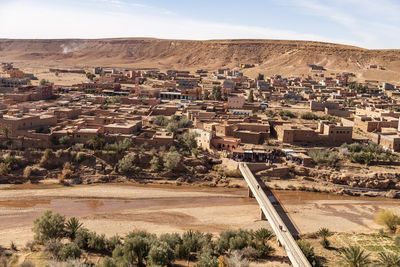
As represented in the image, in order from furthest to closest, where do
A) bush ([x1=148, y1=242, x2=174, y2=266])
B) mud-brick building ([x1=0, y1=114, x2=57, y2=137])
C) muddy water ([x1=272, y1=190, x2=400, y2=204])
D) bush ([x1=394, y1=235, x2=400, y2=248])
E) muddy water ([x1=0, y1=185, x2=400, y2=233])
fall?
1. mud-brick building ([x1=0, y1=114, x2=57, y2=137])
2. muddy water ([x1=272, y1=190, x2=400, y2=204])
3. muddy water ([x1=0, y1=185, x2=400, y2=233])
4. bush ([x1=394, y1=235, x2=400, y2=248])
5. bush ([x1=148, y1=242, x2=174, y2=266])

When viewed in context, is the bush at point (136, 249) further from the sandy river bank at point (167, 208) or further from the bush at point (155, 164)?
the bush at point (155, 164)

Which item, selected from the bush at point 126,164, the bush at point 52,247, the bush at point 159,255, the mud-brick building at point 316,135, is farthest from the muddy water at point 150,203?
the bush at point 159,255

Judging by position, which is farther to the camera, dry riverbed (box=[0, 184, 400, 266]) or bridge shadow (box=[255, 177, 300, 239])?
dry riverbed (box=[0, 184, 400, 266])

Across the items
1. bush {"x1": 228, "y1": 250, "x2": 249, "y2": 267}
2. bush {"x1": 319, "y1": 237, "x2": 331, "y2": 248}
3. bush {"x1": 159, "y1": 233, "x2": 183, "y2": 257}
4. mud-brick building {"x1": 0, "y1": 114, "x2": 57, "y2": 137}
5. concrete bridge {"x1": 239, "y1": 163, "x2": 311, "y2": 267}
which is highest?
mud-brick building {"x1": 0, "y1": 114, "x2": 57, "y2": 137}

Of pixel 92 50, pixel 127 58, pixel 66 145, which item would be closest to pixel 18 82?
pixel 66 145

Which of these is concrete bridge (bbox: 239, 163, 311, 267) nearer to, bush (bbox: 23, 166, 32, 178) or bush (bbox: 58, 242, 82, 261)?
bush (bbox: 58, 242, 82, 261)

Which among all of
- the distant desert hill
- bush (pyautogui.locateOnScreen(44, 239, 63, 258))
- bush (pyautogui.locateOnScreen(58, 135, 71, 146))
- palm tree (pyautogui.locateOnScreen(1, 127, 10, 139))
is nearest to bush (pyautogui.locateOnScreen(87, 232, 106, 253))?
bush (pyautogui.locateOnScreen(44, 239, 63, 258))

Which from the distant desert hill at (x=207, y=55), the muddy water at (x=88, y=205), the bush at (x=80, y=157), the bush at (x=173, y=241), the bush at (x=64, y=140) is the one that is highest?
the distant desert hill at (x=207, y=55)
